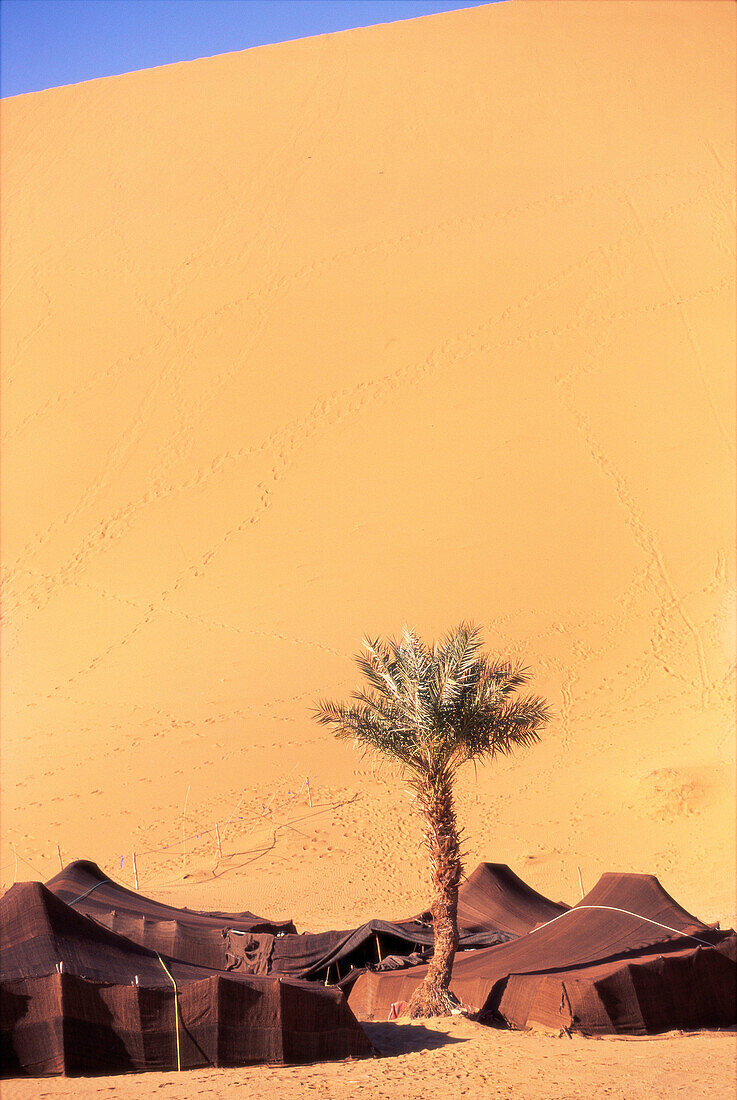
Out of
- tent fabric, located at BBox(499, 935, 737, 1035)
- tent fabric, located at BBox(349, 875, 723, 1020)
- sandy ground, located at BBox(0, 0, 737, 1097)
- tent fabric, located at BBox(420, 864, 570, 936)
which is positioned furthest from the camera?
sandy ground, located at BBox(0, 0, 737, 1097)

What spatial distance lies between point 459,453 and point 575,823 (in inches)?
455

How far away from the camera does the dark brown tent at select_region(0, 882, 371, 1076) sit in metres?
7.85

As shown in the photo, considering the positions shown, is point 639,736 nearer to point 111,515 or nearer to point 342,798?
point 342,798

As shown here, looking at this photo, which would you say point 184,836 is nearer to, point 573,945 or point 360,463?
point 573,945

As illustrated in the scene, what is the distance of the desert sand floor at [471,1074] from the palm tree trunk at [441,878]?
77 cm

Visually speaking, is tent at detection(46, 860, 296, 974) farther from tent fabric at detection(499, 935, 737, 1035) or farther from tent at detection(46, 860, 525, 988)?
tent fabric at detection(499, 935, 737, 1035)

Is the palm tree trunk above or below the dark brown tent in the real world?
above

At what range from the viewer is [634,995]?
10086 mm

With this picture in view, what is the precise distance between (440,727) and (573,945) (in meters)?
3.25

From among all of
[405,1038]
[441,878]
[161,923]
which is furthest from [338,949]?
[405,1038]

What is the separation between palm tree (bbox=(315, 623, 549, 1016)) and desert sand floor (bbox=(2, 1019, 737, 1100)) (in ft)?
3.82

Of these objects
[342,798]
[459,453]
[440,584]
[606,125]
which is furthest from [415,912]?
[606,125]

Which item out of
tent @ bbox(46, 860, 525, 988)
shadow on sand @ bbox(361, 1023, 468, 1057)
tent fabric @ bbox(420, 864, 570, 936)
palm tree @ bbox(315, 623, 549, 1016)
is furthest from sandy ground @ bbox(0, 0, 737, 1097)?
tent @ bbox(46, 860, 525, 988)

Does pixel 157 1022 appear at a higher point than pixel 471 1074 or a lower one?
higher
